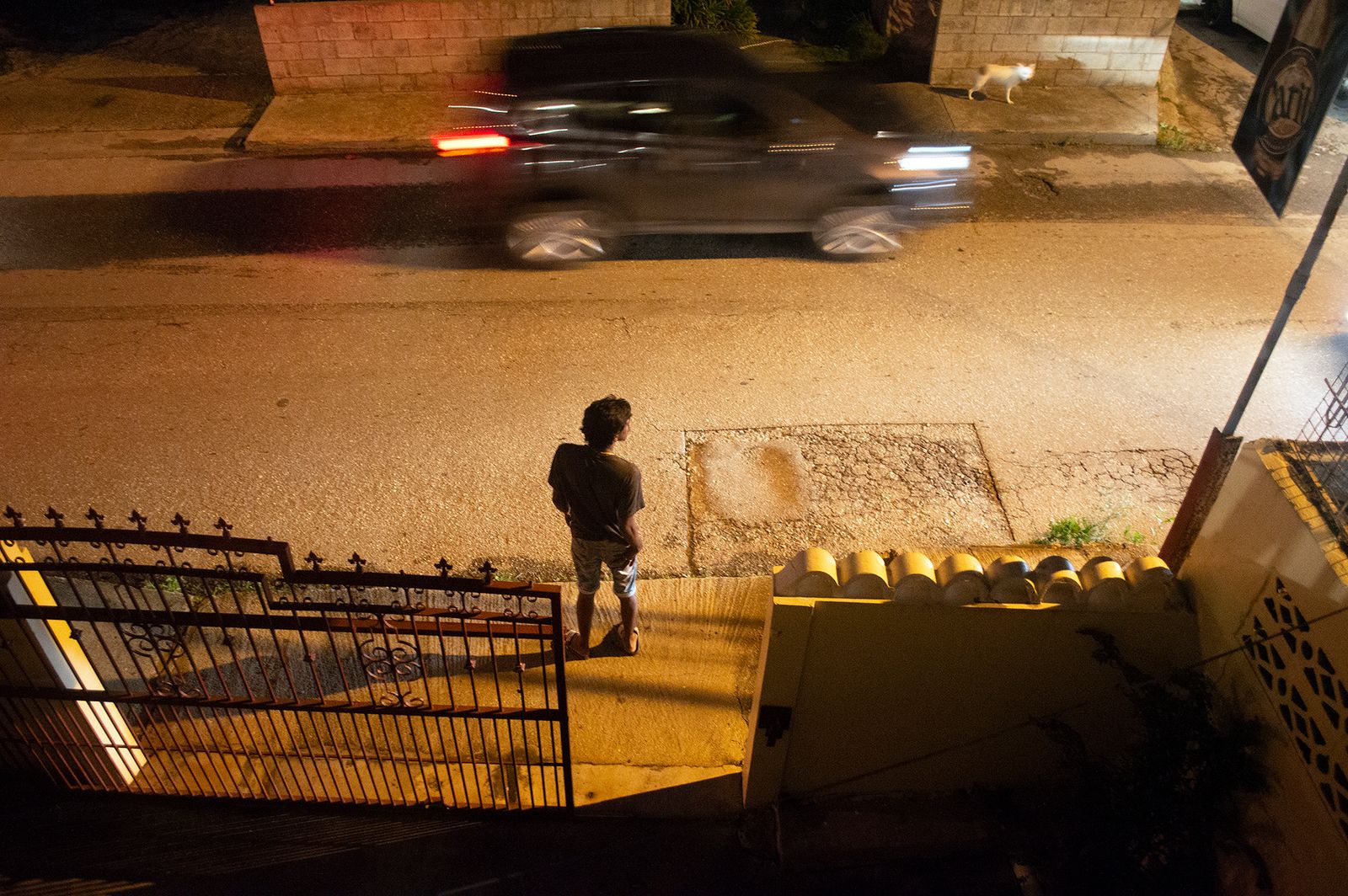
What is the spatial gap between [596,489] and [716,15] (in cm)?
1130

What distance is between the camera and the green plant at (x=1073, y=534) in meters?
5.80

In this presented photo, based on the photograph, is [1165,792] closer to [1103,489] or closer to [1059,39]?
[1103,489]

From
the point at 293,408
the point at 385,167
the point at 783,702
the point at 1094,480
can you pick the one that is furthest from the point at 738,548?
the point at 385,167

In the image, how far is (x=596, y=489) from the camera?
170 inches

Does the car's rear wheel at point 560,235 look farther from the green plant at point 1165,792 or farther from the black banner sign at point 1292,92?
the green plant at point 1165,792

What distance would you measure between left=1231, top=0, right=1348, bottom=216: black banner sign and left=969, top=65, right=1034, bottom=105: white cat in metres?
7.64

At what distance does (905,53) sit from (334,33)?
25.8 feet

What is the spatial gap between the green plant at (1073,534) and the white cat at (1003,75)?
7936 mm

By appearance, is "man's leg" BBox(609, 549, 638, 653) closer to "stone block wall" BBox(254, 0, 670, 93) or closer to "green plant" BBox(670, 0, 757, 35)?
"stone block wall" BBox(254, 0, 670, 93)

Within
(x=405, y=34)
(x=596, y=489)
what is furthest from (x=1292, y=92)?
(x=405, y=34)

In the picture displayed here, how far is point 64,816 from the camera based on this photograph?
4219 millimetres

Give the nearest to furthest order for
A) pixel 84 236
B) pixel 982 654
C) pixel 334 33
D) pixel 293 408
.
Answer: pixel 982 654, pixel 293 408, pixel 84 236, pixel 334 33

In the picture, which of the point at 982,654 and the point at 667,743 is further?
the point at 667,743

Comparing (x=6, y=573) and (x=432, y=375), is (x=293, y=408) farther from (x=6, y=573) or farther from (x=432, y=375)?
(x=6, y=573)
